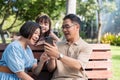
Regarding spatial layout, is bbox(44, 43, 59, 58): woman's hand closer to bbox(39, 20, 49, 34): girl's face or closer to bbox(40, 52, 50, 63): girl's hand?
bbox(40, 52, 50, 63): girl's hand

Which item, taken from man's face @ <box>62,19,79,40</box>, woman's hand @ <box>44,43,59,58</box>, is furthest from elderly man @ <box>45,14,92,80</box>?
woman's hand @ <box>44,43,59,58</box>

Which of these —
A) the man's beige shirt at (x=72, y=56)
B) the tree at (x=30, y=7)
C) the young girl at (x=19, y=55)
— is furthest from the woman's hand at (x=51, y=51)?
the tree at (x=30, y=7)

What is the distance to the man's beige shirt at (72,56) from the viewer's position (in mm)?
4125

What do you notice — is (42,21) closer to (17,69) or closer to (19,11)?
(17,69)

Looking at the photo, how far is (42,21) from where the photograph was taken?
4.79 metres

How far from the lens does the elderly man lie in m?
4.06

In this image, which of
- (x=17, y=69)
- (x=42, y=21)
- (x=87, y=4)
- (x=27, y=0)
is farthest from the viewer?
(x=87, y=4)

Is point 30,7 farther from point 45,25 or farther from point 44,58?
point 44,58

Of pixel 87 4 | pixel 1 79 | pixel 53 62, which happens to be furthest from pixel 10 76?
pixel 87 4

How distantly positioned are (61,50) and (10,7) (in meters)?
10.1

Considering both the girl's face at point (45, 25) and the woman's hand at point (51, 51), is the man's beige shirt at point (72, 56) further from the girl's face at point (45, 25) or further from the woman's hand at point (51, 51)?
the girl's face at point (45, 25)

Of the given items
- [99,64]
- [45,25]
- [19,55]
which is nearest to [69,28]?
[19,55]

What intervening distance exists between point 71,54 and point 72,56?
1.1 inches

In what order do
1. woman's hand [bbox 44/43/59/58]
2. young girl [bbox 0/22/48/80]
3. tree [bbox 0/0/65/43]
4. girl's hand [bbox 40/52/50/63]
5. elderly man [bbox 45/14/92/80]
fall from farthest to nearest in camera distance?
tree [bbox 0/0/65/43]
girl's hand [bbox 40/52/50/63]
elderly man [bbox 45/14/92/80]
young girl [bbox 0/22/48/80]
woman's hand [bbox 44/43/59/58]
